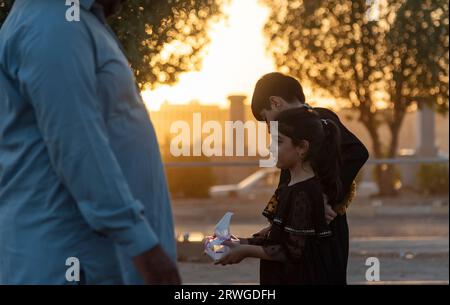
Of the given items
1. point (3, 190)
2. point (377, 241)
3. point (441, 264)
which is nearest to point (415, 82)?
point (377, 241)

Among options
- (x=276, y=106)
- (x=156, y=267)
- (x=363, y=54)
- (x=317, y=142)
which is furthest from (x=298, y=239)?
(x=363, y=54)

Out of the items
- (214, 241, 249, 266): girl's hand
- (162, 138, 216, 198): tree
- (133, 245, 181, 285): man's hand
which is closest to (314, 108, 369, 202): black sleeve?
(214, 241, 249, 266): girl's hand

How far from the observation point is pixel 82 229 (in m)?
2.51

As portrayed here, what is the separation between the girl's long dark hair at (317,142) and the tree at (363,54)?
20012mm

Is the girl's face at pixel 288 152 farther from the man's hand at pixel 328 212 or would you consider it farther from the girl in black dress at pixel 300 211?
the man's hand at pixel 328 212

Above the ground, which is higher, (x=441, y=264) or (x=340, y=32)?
(x=340, y=32)

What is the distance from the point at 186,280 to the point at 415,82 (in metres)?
15.5

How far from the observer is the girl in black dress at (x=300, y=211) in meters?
4.00

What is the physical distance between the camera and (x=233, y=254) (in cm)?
387

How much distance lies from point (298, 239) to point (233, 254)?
0.26 metres

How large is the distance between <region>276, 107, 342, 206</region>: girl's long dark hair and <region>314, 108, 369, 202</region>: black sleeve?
0.55 feet

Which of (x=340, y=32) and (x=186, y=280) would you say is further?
(x=340, y=32)

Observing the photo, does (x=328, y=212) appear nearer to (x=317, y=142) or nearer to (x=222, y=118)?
(x=317, y=142)
